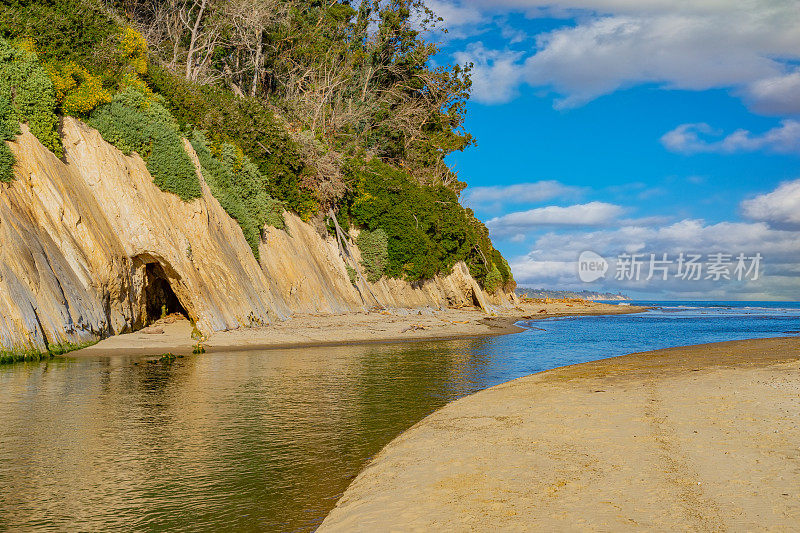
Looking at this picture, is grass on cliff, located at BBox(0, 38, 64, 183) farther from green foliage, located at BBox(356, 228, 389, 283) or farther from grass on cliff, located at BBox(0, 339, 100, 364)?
green foliage, located at BBox(356, 228, 389, 283)

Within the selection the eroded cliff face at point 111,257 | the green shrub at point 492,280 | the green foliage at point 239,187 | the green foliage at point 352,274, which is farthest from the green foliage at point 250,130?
the green shrub at point 492,280

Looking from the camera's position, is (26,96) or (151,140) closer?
(26,96)

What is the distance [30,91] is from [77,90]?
2.85 metres

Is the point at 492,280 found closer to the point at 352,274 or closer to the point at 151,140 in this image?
the point at 352,274

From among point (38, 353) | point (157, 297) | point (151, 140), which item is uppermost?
point (151, 140)

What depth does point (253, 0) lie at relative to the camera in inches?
1799

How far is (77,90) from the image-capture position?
25312 mm

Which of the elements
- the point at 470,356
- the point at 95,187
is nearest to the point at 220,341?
the point at 95,187

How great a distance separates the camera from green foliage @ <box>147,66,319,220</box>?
32.4 m

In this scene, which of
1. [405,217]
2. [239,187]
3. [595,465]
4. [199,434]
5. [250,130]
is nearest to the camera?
[595,465]

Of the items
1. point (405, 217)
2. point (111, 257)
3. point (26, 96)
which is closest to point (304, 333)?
point (111, 257)

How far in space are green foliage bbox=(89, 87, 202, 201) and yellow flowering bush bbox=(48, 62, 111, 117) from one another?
569mm

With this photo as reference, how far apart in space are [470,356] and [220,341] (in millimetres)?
10018

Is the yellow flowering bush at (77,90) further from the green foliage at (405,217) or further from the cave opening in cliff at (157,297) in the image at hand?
the green foliage at (405,217)
